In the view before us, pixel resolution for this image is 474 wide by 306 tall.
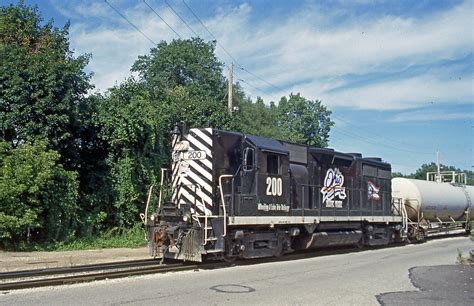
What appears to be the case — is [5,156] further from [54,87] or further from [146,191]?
A: [146,191]

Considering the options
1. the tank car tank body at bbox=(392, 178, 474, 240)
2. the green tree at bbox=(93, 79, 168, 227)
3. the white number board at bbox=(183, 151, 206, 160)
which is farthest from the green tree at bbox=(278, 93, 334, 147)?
the white number board at bbox=(183, 151, 206, 160)

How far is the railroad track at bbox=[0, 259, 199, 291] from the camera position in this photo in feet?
31.3

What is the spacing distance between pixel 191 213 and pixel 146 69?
4308cm

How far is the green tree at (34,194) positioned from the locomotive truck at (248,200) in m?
3.68

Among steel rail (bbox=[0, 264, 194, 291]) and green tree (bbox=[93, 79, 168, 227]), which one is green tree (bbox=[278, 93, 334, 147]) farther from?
steel rail (bbox=[0, 264, 194, 291])

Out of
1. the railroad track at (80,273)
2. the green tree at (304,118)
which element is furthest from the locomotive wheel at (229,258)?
the green tree at (304,118)

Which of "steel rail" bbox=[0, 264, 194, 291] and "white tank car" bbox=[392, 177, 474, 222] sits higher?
"white tank car" bbox=[392, 177, 474, 222]

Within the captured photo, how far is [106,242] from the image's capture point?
1789 cm

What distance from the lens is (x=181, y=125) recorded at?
48.0ft

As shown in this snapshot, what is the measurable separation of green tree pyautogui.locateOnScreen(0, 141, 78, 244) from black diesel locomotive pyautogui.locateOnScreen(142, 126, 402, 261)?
396cm

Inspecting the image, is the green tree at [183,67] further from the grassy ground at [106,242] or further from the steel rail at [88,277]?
the steel rail at [88,277]

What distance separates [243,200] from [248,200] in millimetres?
194

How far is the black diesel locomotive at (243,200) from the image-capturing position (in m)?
13.0

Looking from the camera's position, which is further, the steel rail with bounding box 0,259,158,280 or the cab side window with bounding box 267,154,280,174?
the cab side window with bounding box 267,154,280,174
